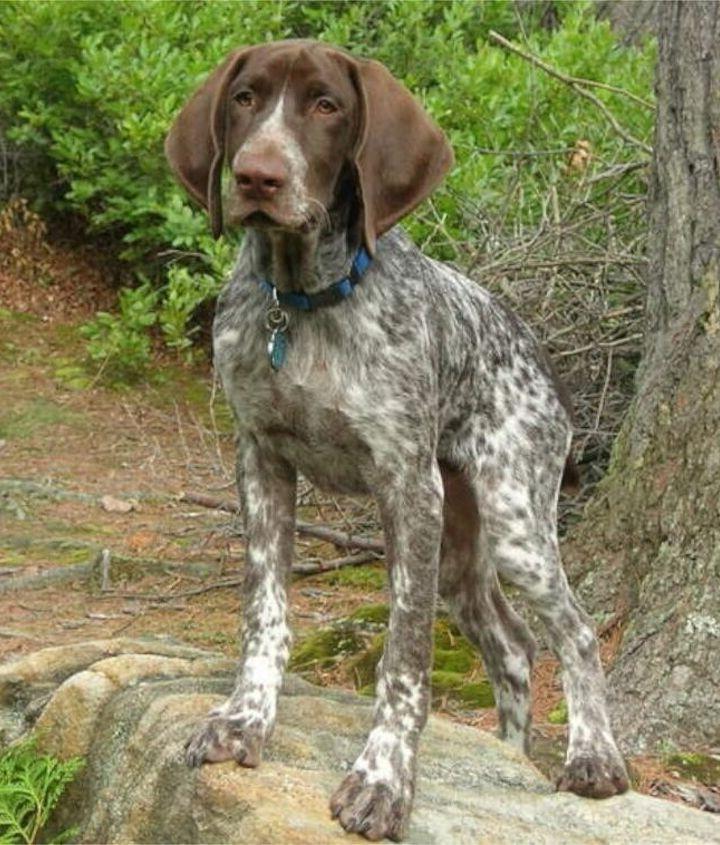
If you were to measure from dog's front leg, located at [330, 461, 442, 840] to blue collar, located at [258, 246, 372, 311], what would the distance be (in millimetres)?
514

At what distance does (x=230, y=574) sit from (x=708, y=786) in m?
3.34

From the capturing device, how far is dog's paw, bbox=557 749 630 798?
4.38m

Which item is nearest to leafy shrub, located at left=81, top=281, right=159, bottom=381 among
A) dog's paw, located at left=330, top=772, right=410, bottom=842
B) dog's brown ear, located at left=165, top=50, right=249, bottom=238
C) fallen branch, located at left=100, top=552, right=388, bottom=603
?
fallen branch, located at left=100, top=552, right=388, bottom=603

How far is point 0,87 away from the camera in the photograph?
37.1ft

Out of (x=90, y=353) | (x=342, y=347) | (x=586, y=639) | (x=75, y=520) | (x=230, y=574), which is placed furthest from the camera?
(x=90, y=353)

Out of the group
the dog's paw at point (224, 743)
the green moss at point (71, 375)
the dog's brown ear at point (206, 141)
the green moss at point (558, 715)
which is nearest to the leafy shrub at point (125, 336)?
the green moss at point (71, 375)

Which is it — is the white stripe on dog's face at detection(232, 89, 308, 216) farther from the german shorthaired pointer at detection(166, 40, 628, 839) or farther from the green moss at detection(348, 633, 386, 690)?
the green moss at detection(348, 633, 386, 690)

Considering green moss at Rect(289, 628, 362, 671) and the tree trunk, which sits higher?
the tree trunk

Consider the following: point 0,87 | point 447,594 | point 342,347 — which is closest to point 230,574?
point 447,594

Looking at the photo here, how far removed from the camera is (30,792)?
4223mm

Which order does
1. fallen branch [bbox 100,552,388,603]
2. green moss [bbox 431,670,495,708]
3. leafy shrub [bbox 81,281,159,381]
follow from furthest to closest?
leafy shrub [bbox 81,281,159,381]
fallen branch [bbox 100,552,388,603]
green moss [bbox 431,670,495,708]

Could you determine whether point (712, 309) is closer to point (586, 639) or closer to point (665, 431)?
point (665, 431)

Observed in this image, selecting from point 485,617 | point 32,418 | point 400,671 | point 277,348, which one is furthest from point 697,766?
point 32,418

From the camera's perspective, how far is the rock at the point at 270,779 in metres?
3.91
